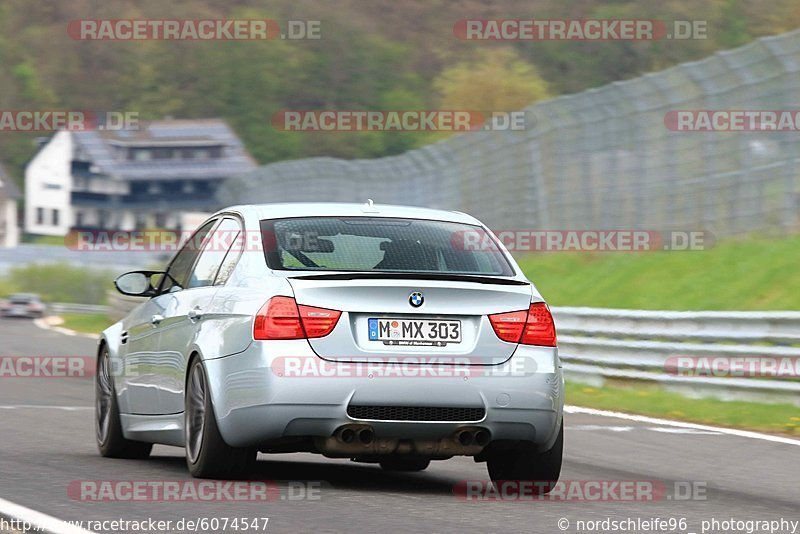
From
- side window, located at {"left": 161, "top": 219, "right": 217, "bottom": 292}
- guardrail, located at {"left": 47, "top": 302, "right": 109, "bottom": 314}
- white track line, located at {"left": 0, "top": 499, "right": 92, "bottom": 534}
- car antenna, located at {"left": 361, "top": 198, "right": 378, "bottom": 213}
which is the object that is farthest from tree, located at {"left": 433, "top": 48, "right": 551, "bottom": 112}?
white track line, located at {"left": 0, "top": 499, "right": 92, "bottom": 534}

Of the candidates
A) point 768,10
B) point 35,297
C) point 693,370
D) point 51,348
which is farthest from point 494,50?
point 693,370

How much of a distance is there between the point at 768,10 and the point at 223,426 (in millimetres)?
104733

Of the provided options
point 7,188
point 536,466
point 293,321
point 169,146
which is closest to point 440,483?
point 536,466

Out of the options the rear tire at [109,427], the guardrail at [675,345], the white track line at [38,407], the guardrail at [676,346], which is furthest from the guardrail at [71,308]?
the rear tire at [109,427]

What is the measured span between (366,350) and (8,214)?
445ft

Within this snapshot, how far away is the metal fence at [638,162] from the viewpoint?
75.3 ft

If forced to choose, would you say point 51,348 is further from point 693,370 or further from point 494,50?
point 494,50

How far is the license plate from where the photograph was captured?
26.1ft

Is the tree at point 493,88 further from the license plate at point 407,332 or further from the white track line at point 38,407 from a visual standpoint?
the license plate at point 407,332

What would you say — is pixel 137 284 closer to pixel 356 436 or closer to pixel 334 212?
pixel 334 212

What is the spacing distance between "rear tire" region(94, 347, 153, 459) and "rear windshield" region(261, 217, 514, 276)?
212 centimetres

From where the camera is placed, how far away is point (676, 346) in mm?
16734

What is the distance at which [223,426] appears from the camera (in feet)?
26.7

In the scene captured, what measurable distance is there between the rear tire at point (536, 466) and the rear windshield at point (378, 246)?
3.10 ft
